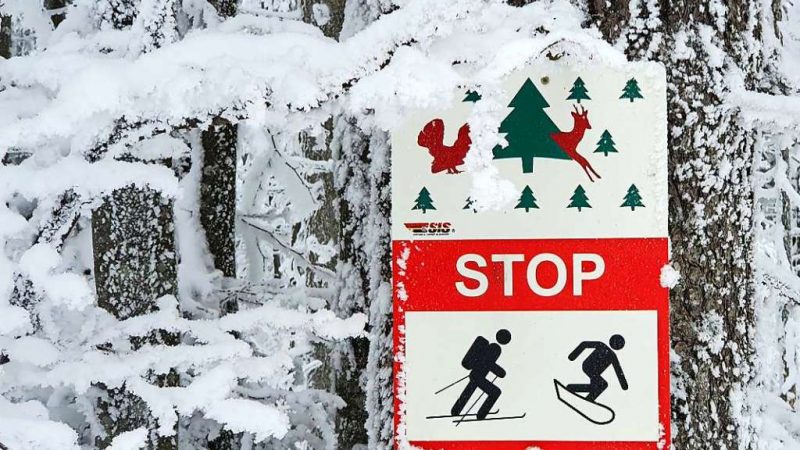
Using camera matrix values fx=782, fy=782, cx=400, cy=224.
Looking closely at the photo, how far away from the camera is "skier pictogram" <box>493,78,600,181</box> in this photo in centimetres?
161

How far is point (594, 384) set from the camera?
1631 millimetres

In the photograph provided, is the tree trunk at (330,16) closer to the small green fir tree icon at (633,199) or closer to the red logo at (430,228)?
the red logo at (430,228)

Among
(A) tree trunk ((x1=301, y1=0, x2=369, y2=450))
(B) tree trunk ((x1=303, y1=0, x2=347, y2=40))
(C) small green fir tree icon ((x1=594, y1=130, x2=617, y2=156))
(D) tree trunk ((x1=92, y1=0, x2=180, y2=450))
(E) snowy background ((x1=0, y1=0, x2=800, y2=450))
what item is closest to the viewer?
(E) snowy background ((x1=0, y1=0, x2=800, y2=450))

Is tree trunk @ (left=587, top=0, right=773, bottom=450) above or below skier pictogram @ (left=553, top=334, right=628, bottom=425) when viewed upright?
above

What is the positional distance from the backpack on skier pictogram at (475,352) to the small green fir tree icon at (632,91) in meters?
0.58

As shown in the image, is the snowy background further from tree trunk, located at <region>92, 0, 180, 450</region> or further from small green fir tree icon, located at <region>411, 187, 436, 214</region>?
small green fir tree icon, located at <region>411, 187, 436, 214</region>

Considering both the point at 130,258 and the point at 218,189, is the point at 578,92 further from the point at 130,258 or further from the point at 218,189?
the point at 218,189

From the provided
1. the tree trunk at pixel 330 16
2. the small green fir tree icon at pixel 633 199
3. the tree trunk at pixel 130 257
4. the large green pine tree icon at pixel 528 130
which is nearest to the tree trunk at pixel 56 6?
the tree trunk at pixel 330 16

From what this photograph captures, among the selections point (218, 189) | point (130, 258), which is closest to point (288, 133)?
point (130, 258)

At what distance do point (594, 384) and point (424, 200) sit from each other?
1.72ft

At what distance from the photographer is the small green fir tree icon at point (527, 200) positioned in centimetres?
162

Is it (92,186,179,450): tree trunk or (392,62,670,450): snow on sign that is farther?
(92,186,179,450): tree trunk

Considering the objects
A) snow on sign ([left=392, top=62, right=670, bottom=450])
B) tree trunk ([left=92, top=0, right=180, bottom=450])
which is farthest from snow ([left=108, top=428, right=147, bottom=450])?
tree trunk ([left=92, top=0, right=180, bottom=450])

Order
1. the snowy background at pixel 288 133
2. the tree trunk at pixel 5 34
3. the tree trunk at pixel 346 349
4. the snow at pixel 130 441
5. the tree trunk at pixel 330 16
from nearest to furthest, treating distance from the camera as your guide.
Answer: the snowy background at pixel 288 133
the snow at pixel 130 441
the tree trunk at pixel 346 349
the tree trunk at pixel 5 34
the tree trunk at pixel 330 16
